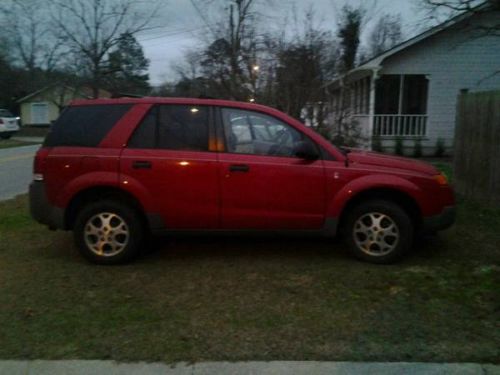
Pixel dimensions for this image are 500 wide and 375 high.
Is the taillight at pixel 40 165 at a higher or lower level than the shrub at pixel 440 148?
higher

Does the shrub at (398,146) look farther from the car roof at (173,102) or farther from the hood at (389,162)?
the car roof at (173,102)

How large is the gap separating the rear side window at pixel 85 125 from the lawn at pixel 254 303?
1360 mm

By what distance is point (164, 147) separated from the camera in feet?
18.4

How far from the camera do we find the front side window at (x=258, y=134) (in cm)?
560

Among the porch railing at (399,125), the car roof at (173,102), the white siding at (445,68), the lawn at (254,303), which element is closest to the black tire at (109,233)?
the lawn at (254,303)

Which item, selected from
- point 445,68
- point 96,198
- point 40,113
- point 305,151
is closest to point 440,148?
point 445,68

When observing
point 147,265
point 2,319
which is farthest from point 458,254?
point 2,319

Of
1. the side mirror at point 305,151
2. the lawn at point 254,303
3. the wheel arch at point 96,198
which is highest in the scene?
the side mirror at point 305,151

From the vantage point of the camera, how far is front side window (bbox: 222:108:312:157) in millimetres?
5598

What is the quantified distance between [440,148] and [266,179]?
552 inches

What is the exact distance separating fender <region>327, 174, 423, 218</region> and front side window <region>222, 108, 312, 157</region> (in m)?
0.66

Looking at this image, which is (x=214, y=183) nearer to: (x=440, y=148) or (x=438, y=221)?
(x=438, y=221)

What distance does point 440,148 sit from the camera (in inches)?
706

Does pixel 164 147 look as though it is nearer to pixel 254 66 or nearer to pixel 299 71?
pixel 299 71
